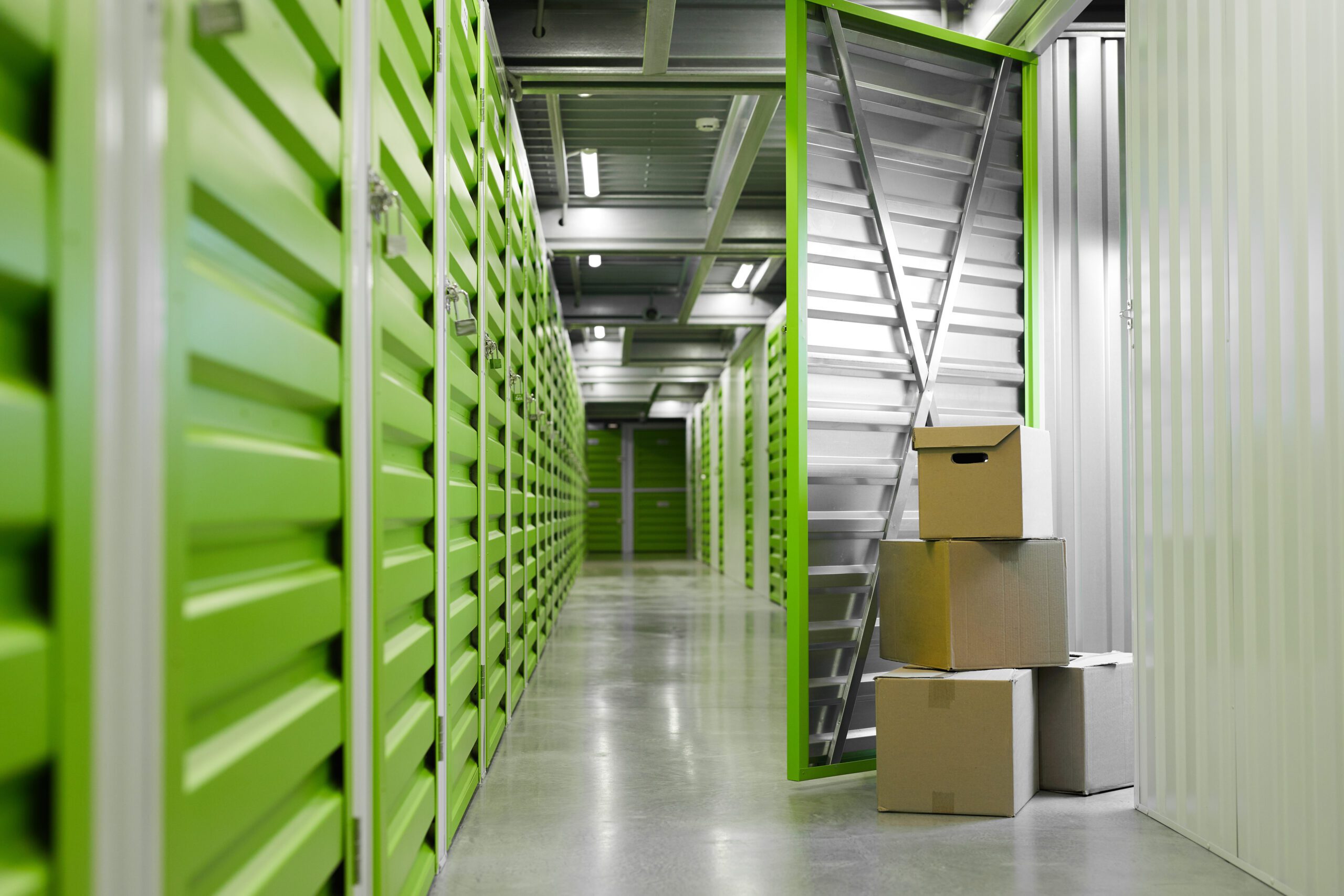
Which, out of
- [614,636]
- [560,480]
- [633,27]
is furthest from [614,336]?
[633,27]

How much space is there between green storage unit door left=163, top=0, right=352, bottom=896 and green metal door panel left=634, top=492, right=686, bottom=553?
68.4ft

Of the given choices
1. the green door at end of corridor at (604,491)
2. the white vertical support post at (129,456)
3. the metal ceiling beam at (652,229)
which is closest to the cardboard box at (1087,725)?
the white vertical support post at (129,456)

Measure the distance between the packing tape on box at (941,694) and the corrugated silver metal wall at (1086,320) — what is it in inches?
39.2

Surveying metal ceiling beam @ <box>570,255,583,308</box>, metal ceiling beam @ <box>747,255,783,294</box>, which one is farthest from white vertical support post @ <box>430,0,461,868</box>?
metal ceiling beam @ <box>747,255,783,294</box>

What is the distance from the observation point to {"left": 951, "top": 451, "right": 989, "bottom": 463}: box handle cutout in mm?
3025

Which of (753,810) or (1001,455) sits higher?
(1001,455)

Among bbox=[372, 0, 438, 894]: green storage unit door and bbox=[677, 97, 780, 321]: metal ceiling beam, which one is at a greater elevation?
bbox=[677, 97, 780, 321]: metal ceiling beam

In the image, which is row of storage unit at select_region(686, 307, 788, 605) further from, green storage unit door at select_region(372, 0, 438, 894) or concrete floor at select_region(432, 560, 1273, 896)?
green storage unit door at select_region(372, 0, 438, 894)

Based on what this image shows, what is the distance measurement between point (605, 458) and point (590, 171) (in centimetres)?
1634

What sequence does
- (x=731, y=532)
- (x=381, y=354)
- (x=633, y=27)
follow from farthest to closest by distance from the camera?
A: (x=731, y=532) < (x=633, y=27) < (x=381, y=354)

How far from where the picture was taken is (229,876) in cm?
113

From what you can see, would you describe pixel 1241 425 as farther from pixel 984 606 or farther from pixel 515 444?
pixel 515 444

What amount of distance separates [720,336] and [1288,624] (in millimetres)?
11234

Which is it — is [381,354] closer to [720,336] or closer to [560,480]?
[560,480]
